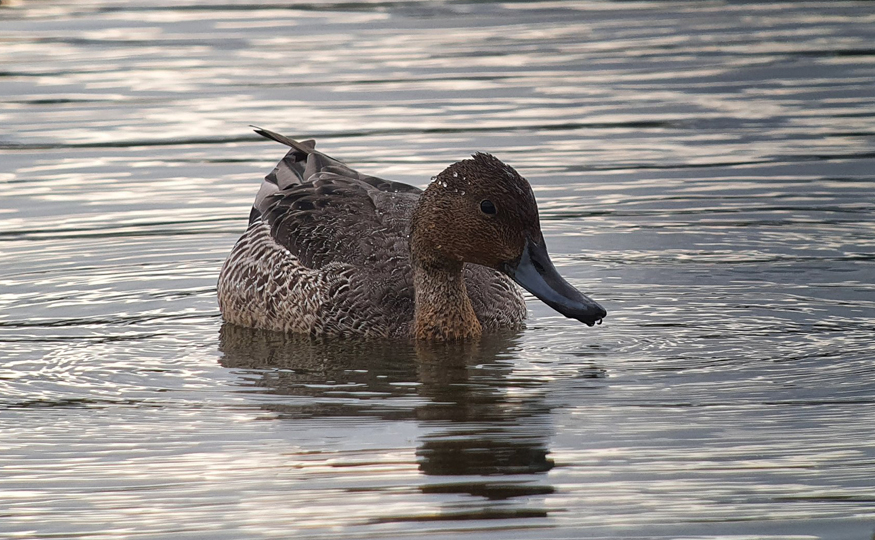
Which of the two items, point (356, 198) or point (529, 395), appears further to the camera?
point (356, 198)

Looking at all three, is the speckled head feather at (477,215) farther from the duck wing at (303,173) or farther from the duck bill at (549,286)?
the duck wing at (303,173)

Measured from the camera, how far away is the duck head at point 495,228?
902 centimetres

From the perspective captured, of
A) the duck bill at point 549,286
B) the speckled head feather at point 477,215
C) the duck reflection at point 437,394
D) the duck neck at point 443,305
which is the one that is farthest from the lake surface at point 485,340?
the speckled head feather at point 477,215

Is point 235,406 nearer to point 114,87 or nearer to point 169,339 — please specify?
point 169,339

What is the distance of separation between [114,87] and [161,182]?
436cm

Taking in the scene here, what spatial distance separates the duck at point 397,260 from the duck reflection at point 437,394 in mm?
164

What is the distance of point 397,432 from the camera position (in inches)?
303

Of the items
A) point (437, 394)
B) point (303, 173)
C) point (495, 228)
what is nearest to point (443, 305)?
point (495, 228)

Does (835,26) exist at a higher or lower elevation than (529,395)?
higher

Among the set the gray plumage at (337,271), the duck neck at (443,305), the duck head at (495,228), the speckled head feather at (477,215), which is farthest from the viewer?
the gray plumage at (337,271)

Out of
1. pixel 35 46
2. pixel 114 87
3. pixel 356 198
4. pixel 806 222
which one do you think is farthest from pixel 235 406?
pixel 35 46

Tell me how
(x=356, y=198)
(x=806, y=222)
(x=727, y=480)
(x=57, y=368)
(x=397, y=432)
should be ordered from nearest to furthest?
(x=727, y=480) < (x=397, y=432) < (x=57, y=368) < (x=356, y=198) < (x=806, y=222)

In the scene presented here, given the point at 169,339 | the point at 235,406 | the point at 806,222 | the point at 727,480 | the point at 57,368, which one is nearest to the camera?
the point at 727,480

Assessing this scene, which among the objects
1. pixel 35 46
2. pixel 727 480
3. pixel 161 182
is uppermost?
pixel 35 46
